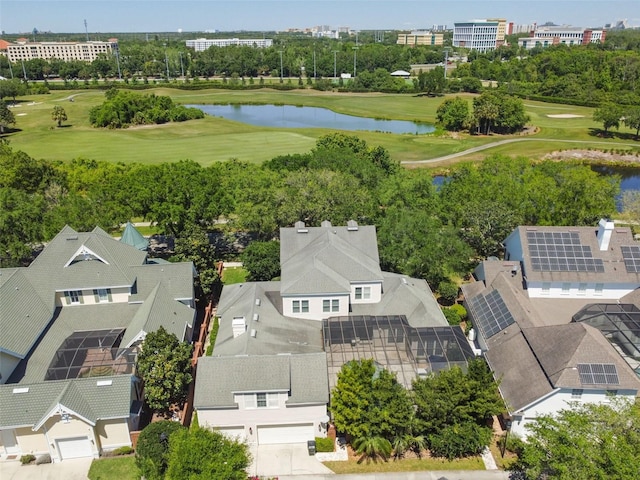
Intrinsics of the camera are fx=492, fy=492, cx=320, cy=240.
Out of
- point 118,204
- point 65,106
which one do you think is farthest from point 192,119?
point 118,204

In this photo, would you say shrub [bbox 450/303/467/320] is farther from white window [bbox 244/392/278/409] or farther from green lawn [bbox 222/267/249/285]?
green lawn [bbox 222/267/249/285]

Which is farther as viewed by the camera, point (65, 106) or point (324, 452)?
point (65, 106)

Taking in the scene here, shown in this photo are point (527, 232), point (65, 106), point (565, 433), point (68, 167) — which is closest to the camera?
point (565, 433)

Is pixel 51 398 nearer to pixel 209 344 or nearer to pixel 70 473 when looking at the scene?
pixel 70 473

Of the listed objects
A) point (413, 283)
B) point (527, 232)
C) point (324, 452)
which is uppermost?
point (527, 232)

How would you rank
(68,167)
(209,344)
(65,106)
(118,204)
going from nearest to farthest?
(209,344), (118,204), (68,167), (65,106)

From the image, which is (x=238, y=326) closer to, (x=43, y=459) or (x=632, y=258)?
(x=43, y=459)

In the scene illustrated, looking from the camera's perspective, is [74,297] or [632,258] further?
[632,258]

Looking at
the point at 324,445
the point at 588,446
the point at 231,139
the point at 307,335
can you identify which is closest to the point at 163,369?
the point at 307,335
